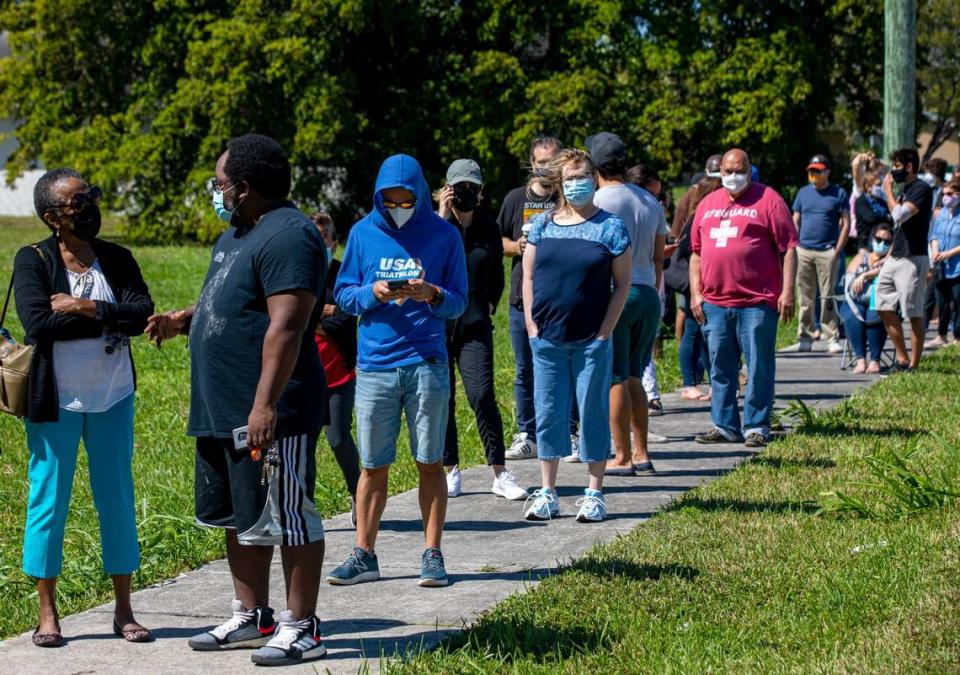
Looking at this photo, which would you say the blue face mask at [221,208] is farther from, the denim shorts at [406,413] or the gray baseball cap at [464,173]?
the gray baseball cap at [464,173]

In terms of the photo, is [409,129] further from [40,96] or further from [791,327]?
[791,327]

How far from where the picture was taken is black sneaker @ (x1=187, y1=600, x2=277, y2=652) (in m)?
5.48

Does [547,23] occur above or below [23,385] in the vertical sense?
above

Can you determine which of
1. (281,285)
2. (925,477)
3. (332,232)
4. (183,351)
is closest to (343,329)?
(332,232)

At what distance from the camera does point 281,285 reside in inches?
200

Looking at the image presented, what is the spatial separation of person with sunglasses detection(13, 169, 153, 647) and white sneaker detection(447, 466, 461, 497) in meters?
2.95

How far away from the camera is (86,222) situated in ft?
18.6

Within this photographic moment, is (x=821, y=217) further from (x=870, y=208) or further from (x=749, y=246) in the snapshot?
(x=749, y=246)

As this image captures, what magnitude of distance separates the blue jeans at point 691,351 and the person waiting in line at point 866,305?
7.18 feet

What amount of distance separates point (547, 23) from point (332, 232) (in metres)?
29.9

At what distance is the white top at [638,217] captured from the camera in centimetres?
870

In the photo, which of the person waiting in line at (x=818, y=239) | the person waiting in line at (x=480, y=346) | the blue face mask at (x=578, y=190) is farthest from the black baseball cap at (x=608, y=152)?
the person waiting in line at (x=818, y=239)

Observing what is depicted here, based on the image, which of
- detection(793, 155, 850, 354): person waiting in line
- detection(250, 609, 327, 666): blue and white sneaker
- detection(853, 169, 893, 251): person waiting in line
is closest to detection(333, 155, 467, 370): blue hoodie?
detection(250, 609, 327, 666): blue and white sneaker

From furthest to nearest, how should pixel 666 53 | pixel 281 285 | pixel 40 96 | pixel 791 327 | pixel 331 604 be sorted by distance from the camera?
1. pixel 40 96
2. pixel 666 53
3. pixel 791 327
4. pixel 331 604
5. pixel 281 285
